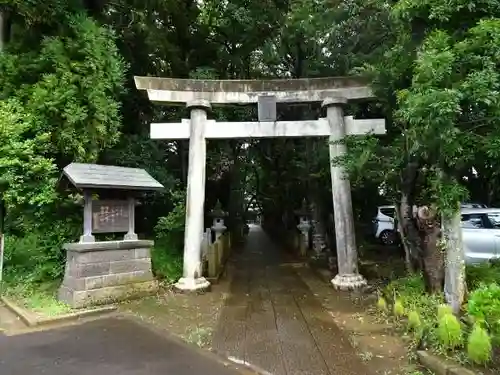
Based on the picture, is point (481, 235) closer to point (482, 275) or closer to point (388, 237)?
point (482, 275)

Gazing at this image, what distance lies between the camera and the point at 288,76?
1554cm

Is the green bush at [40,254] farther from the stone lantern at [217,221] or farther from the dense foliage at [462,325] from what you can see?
the dense foliage at [462,325]

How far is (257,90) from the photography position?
8.70 metres

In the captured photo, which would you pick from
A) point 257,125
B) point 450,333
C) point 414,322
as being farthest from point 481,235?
point 257,125

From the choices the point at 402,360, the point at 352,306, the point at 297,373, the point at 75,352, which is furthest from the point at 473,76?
the point at 75,352

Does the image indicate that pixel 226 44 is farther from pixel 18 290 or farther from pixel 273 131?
pixel 18 290

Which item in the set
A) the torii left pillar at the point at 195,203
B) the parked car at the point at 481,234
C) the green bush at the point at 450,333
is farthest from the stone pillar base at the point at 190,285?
the parked car at the point at 481,234

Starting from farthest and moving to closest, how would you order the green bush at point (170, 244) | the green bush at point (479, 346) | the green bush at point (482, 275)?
the green bush at point (170, 244) < the green bush at point (482, 275) < the green bush at point (479, 346)

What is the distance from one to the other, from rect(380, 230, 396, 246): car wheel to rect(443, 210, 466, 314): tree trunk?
1117 centimetres

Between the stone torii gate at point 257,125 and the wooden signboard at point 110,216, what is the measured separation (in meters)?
1.38

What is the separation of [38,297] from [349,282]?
20.3ft

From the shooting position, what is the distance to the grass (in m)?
6.45

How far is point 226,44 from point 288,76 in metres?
2.83

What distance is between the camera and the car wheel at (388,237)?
15.9m
